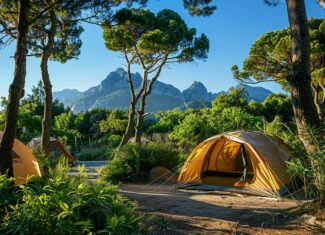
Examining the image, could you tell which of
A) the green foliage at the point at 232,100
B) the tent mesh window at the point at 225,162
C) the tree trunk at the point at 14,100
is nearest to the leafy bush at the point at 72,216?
the tree trunk at the point at 14,100

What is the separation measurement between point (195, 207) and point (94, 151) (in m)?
15.5

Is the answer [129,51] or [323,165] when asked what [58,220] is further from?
[129,51]

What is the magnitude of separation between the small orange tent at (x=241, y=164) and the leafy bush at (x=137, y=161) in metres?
0.92

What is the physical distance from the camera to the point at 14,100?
18.6 feet

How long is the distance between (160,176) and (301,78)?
542 cm

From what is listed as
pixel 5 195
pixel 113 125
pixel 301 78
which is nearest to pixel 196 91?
pixel 113 125

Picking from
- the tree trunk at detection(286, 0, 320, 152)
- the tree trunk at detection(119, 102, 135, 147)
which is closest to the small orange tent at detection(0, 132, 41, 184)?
the tree trunk at detection(286, 0, 320, 152)

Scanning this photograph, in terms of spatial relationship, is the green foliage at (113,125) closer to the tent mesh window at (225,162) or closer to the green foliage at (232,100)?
the green foliage at (232,100)

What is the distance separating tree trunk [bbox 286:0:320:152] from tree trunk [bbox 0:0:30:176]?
12.8ft

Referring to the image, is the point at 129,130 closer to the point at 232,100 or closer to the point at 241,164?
the point at 241,164

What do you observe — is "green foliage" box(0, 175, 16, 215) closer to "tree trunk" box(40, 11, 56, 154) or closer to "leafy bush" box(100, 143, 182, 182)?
"leafy bush" box(100, 143, 182, 182)

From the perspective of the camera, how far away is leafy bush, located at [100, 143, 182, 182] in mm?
10031

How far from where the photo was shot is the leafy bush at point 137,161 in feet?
32.9

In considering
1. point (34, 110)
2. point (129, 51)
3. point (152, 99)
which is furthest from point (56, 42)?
point (152, 99)
